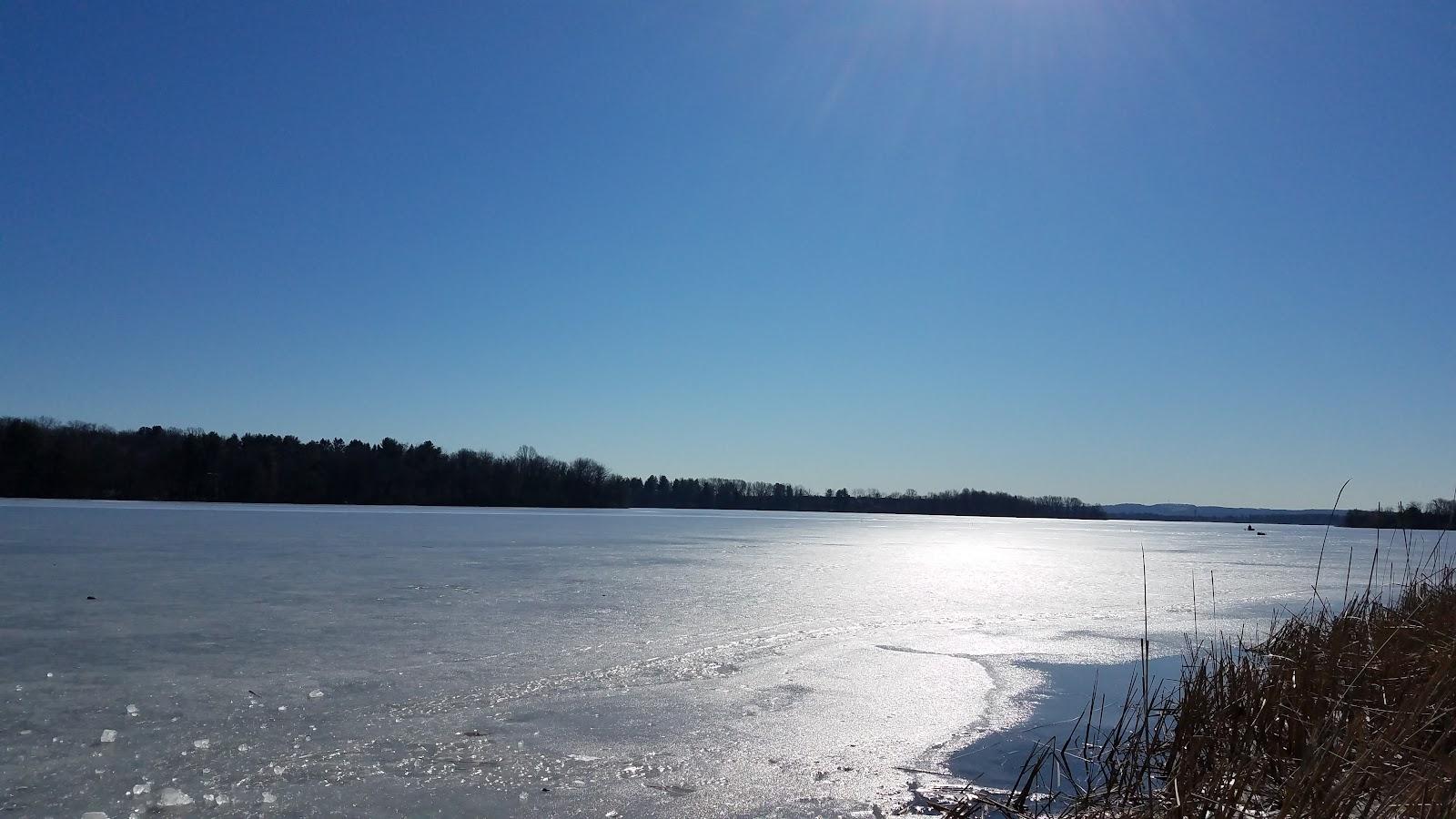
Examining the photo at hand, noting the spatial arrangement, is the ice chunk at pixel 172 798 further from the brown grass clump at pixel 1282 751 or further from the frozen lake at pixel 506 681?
the brown grass clump at pixel 1282 751

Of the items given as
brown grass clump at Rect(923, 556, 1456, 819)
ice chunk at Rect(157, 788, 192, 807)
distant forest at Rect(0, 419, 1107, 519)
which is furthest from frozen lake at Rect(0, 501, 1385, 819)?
distant forest at Rect(0, 419, 1107, 519)

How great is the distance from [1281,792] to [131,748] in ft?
14.3

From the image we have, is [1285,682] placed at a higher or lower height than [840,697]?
higher

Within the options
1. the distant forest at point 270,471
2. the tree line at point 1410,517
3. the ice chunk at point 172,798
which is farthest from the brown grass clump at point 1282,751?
the distant forest at point 270,471

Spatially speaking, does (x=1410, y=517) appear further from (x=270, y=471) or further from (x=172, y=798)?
(x=270, y=471)

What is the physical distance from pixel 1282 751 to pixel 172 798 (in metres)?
4.27

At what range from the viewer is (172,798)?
3119 millimetres

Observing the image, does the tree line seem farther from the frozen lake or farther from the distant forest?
the distant forest

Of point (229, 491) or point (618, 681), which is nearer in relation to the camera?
point (618, 681)

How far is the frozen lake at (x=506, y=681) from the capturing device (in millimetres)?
3379

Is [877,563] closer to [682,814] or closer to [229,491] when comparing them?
[682,814]

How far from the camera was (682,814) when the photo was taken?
3172 mm

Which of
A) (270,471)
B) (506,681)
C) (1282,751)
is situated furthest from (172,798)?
(270,471)

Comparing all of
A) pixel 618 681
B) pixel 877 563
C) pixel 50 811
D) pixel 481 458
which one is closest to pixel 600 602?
pixel 618 681
